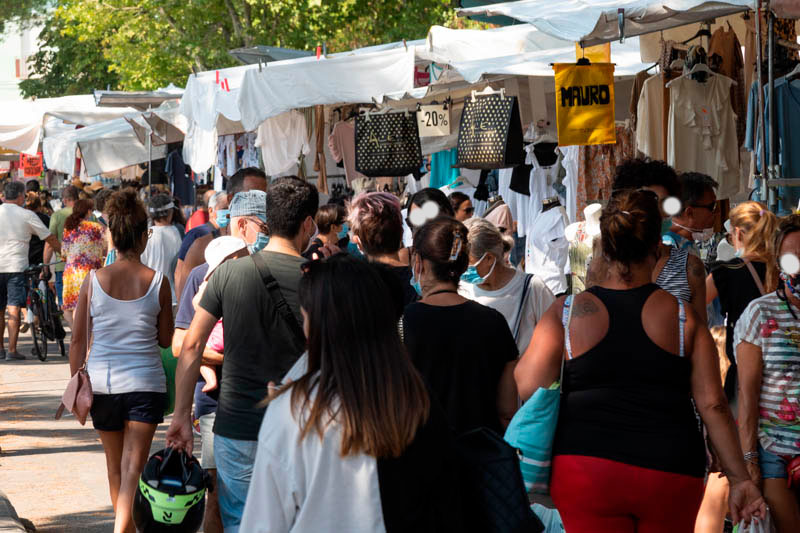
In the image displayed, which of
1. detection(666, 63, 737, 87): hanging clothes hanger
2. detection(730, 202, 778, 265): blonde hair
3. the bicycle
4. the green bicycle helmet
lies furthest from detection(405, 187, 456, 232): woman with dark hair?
the bicycle

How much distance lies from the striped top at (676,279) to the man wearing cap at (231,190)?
3.60m

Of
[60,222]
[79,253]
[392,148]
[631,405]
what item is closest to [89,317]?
[631,405]

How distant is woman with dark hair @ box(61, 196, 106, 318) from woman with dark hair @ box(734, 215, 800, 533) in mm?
9027

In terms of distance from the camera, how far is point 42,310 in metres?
15.1

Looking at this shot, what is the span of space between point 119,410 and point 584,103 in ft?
12.3

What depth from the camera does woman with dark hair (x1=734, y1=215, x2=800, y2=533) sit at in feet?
15.2

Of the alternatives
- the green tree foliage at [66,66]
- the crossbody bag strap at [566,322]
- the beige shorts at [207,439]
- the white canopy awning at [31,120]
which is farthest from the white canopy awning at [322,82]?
the green tree foliage at [66,66]

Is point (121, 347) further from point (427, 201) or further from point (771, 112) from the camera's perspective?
point (771, 112)

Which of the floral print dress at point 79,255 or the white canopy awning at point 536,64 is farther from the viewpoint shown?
the floral print dress at point 79,255

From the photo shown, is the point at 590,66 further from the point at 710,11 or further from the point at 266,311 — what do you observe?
the point at 266,311

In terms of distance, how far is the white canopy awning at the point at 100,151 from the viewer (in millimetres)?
19859

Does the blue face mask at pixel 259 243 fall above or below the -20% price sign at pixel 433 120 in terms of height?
below

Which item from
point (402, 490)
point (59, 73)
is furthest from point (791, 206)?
point (59, 73)

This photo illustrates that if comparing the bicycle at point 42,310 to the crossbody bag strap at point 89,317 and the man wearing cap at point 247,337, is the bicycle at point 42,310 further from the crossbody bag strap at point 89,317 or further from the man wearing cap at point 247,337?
the man wearing cap at point 247,337
